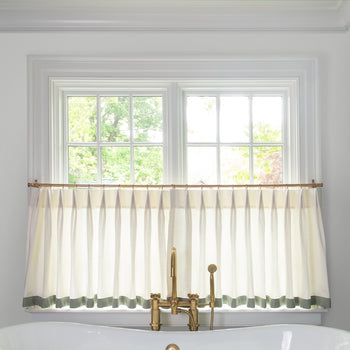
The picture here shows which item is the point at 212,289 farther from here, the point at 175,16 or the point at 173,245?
the point at 175,16

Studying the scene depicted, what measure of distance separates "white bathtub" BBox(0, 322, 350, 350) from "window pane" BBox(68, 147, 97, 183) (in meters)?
0.86

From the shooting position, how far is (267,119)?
2.20m

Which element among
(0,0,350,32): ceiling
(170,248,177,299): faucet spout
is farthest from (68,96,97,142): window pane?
(170,248,177,299): faucet spout

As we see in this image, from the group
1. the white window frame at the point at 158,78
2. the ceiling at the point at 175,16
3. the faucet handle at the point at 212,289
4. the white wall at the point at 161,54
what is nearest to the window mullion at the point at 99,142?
the white window frame at the point at 158,78

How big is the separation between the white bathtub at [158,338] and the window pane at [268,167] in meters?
0.87

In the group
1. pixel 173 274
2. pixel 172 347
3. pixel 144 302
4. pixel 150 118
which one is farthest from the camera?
pixel 150 118

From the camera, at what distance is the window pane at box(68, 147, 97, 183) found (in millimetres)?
2197

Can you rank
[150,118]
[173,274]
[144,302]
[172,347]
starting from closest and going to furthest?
[172,347], [173,274], [144,302], [150,118]

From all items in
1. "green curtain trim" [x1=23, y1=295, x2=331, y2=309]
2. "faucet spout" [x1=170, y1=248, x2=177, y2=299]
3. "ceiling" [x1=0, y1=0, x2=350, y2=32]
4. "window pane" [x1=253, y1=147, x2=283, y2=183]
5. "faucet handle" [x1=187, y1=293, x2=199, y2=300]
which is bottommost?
"green curtain trim" [x1=23, y1=295, x2=331, y2=309]

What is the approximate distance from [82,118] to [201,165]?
82 centimetres

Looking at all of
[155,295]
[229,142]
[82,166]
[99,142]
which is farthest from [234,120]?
[155,295]

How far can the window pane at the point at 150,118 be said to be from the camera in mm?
2188

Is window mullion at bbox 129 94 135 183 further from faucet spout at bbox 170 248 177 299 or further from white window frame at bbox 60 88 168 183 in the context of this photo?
faucet spout at bbox 170 248 177 299

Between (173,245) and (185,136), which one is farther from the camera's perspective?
(185,136)
